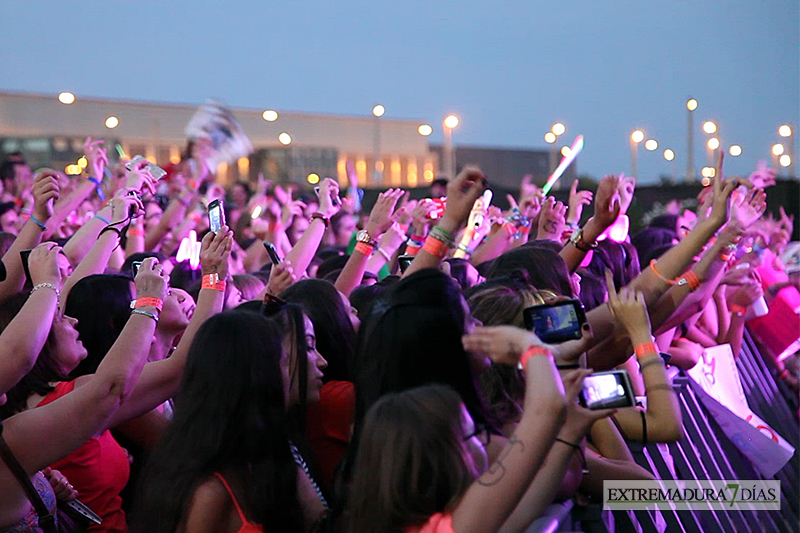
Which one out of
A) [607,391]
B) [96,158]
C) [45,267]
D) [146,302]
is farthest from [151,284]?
[96,158]

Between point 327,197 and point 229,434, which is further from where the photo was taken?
point 327,197

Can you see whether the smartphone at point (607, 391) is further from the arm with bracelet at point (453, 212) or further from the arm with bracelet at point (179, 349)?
the arm with bracelet at point (179, 349)

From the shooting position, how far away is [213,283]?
3693 mm

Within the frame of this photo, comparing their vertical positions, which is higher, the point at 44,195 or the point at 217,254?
the point at 44,195

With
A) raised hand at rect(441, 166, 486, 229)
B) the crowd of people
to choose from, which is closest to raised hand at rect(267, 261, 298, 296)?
the crowd of people

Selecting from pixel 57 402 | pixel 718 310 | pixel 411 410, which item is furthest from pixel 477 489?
pixel 718 310

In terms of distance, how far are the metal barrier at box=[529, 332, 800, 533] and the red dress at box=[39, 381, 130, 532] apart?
1.72 m

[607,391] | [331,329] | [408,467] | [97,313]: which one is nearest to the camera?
[408,467]

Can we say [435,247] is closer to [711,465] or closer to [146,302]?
[146,302]

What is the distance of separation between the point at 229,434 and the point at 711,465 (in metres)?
2.75

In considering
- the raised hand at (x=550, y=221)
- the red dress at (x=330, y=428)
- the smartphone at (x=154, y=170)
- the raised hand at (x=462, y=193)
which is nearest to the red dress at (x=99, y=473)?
the red dress at (x=330, y=428)

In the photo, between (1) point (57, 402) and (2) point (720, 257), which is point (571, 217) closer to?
(2) point (720, 257)

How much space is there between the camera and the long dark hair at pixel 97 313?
377 centimetres

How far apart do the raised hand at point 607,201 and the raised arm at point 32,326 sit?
2.27 m
